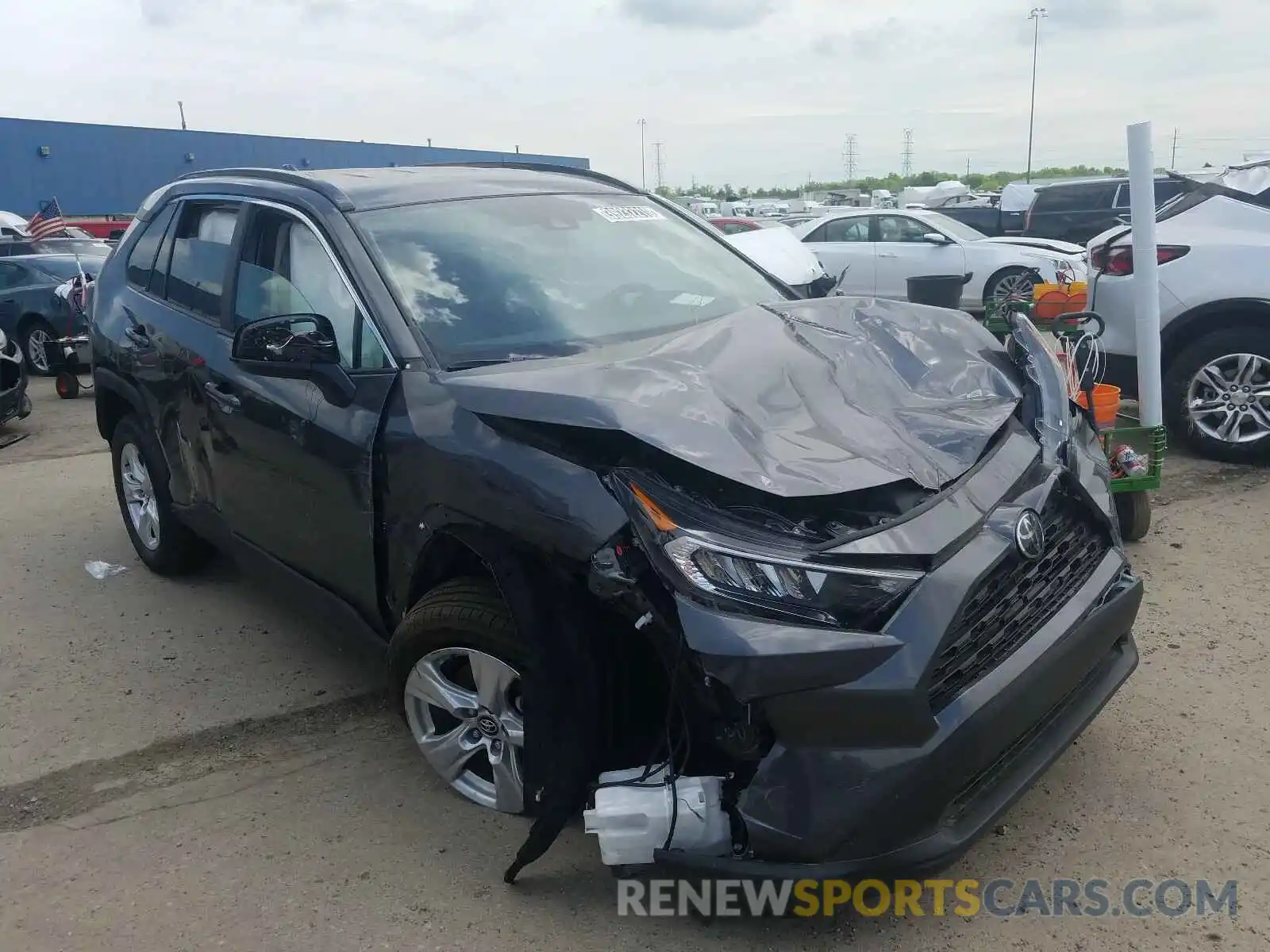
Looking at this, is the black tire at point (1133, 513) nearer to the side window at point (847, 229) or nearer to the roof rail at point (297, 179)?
the roof rail at point (297, 179)

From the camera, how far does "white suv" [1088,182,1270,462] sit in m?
6.13

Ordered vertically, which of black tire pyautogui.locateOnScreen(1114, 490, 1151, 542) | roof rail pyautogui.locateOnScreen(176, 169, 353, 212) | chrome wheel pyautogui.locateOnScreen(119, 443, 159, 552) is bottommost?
black tire pyautogui.locateOnScreen(1114, 490, 1151, 542)

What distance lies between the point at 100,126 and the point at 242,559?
3927 cm

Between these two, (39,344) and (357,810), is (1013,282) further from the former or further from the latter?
(357,810)

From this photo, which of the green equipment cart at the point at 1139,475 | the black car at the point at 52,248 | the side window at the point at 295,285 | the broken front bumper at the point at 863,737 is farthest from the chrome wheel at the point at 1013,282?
the broken front bumper at the point at 863,737

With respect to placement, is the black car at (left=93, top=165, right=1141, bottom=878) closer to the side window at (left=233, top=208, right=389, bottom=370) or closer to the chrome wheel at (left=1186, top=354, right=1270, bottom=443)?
the side window at (left=233, top=208, right=389, bottom=370)

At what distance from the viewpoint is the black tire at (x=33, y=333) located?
12531 millimetres

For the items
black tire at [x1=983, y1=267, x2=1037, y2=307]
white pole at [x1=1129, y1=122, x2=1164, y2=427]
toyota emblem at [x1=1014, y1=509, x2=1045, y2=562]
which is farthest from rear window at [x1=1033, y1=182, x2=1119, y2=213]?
toyota emblem at [x1=1014, y1=509, x2=1045, y2=562]

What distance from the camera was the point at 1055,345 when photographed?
504 cm

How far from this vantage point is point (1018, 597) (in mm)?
Result: 2545

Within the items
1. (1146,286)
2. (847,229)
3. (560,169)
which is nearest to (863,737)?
(560,169)

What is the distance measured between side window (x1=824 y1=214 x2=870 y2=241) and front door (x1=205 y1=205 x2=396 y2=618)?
40.4ft

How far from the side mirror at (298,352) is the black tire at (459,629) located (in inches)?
28.5

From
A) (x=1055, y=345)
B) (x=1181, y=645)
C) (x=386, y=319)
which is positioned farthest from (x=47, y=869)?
(x=1055, y=345)
